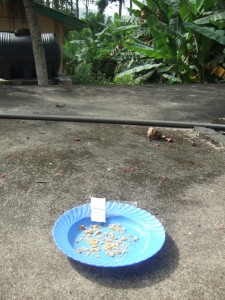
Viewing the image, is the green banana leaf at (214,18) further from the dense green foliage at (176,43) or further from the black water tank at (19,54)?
the black water tank at (19,54)

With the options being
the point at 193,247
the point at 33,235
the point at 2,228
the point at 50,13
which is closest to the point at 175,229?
the point at 193,247

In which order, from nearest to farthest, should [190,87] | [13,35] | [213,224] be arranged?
[213,224] < [190,87] < [13,35]

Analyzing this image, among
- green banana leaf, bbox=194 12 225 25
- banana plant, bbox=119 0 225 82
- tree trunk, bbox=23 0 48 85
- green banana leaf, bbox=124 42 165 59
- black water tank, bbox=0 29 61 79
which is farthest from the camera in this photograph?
green banana leaf, bbox=124 42 165 59

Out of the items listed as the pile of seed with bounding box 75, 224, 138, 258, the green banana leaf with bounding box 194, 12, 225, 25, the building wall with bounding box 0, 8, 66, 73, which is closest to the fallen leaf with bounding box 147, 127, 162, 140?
the pile of seed with bounding box 75, 224, 138, 258

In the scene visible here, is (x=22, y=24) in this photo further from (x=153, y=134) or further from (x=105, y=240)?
(x=105, y=240)

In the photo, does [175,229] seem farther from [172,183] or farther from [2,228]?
[2,228]

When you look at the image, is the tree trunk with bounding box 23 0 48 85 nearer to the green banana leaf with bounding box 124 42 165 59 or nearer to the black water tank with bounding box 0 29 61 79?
the black water tank with bounding box 0 29 61 79
